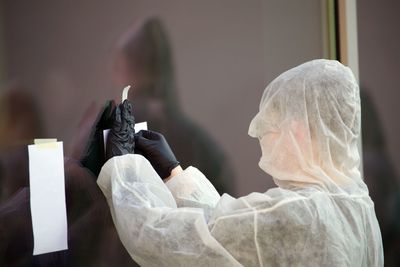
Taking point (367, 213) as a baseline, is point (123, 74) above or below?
above

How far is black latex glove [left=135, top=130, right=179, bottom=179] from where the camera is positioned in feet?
4.48

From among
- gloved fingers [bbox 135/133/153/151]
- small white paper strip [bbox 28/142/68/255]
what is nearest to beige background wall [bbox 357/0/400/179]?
gloved fingers [bbox 135/133/153/151]

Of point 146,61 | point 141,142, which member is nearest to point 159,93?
point 146,61

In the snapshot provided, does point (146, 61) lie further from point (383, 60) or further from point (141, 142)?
point (383, 60)

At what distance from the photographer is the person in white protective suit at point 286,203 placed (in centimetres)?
105

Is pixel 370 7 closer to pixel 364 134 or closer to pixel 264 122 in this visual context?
pixel 364 134

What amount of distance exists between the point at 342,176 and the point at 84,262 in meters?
0.70

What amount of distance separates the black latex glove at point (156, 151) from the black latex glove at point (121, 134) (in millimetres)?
52

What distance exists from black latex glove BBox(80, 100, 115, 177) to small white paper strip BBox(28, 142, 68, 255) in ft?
0.22

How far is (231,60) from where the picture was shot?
163 centimetres

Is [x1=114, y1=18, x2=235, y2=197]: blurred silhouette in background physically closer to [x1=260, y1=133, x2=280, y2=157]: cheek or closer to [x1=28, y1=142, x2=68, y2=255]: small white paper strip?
[x1=28, y1=142, x2=68, y2=255]: small white paper strip

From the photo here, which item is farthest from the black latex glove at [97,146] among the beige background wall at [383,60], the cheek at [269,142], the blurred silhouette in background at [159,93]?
the beige background wall at [383,60]

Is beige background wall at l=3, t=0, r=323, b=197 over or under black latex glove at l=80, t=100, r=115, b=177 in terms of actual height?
over

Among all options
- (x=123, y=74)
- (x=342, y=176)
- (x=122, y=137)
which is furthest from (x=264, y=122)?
(x=123, y=74)
